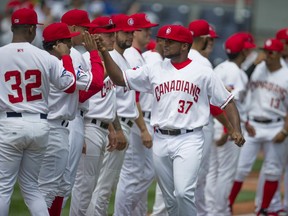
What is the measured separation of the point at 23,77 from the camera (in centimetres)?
716

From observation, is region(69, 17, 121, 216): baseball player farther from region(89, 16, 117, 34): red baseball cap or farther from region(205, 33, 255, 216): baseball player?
region(205, 33, 255, 216): baseball player

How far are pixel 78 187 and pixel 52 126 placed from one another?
0.91 meters

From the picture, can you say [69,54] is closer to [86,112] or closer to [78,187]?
[86,112]

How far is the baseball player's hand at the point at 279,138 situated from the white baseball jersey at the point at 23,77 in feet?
14.8

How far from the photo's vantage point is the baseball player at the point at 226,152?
34.8ft

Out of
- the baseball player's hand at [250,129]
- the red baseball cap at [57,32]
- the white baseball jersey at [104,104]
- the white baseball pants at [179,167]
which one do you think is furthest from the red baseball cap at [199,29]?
the red baseball cap at [57,32]

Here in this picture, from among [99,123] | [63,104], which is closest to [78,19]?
[63,104]

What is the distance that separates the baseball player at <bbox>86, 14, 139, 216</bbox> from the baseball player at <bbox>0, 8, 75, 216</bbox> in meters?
1.42

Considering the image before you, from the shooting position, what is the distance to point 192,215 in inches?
307

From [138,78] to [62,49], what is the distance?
0.81 m

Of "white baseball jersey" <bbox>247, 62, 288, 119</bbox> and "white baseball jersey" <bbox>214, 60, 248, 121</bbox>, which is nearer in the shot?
"white baseball jersey" <bbox>214, 60, 248, 121</bbox>

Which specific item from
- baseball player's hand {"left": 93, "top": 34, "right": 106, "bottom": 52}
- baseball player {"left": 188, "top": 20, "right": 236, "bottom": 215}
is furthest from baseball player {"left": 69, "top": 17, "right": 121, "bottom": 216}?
Answer: baseball player {"left": 188, "top": 20, "right": 236, "bottom": 215}

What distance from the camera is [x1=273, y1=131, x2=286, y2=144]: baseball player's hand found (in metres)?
11.0

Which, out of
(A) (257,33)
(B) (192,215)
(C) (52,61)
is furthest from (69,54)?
(A) (257,33)
